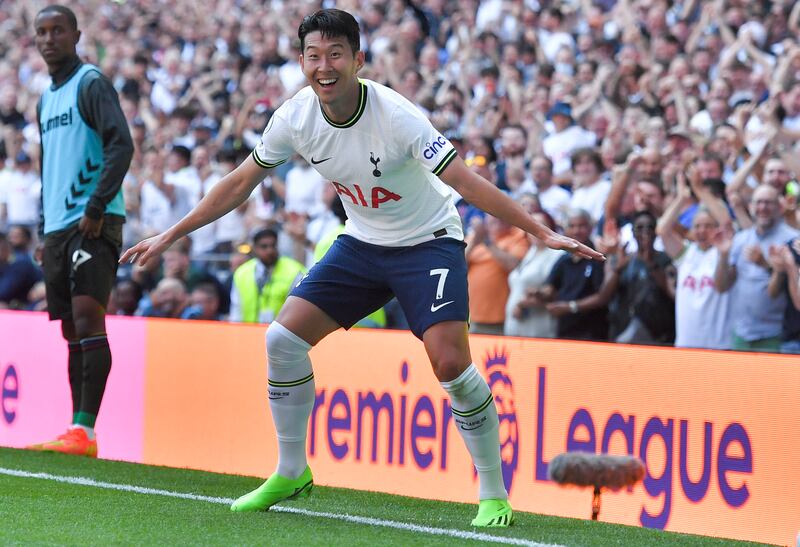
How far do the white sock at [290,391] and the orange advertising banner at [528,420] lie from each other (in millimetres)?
1851

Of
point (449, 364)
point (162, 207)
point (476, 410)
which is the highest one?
point (162, 207)

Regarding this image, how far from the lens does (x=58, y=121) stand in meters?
7.59

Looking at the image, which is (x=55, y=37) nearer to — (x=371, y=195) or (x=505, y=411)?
(x=371, y=195)

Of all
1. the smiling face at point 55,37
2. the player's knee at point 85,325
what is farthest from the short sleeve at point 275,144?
the smiling face at point 55,37

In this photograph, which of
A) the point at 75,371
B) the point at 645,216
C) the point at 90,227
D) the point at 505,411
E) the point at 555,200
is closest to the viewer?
the point at 90,227

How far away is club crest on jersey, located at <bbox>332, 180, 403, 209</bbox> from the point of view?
5445mm

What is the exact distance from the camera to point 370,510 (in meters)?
6.01

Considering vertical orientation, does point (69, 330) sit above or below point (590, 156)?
below

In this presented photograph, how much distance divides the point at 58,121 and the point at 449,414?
2873 mm

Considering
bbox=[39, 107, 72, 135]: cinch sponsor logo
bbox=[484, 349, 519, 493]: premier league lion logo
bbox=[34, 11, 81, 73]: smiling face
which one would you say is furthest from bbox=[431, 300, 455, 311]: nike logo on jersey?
bbox=[34, 11, 81, 73]: smiling face

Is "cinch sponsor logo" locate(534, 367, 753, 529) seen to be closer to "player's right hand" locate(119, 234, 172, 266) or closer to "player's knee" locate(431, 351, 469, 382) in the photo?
"player's knee" locate(431, 351, 469, 382)

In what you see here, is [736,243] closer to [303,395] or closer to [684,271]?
[684,271]

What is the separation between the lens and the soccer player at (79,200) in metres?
7.40

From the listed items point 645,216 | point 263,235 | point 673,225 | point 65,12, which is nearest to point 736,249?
point 645,216
